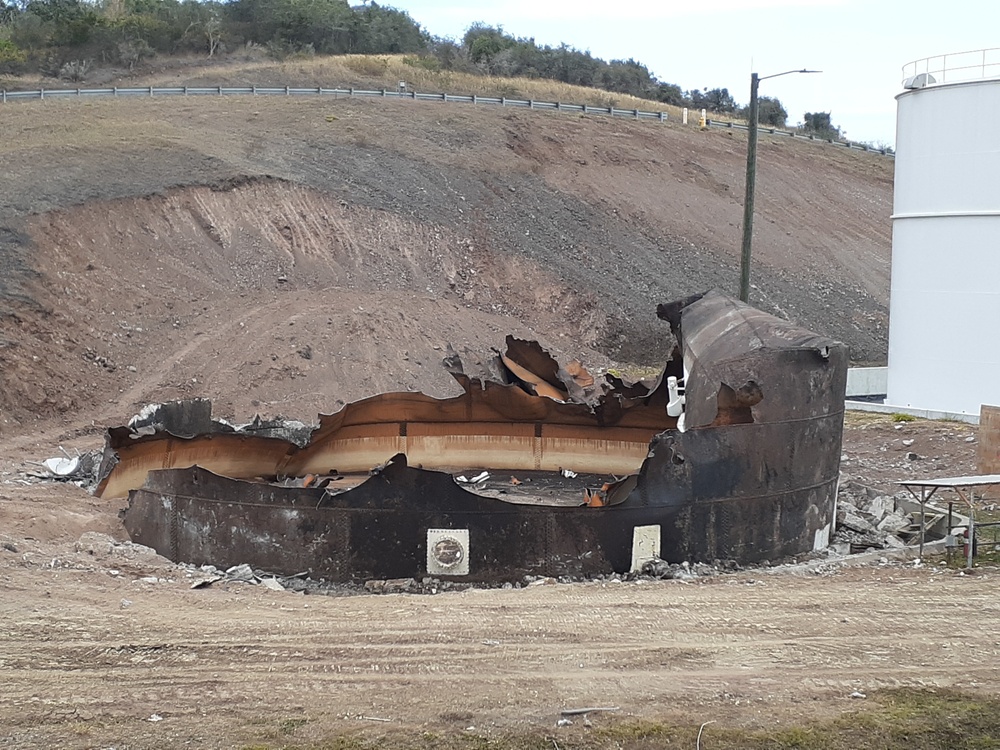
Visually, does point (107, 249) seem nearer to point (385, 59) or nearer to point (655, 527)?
point (655, 527)

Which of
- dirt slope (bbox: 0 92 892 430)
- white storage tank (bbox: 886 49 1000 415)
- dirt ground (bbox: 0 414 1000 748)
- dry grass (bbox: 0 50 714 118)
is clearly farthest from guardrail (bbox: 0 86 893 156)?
dirt ground (bbox: 0 414 1000 748)

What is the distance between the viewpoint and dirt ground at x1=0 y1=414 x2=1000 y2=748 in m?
6.99

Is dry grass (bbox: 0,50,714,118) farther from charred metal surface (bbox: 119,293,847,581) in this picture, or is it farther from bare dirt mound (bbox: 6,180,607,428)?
charred metal surface (bbox: 119,293,847,581)

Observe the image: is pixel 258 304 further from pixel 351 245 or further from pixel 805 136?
pixel 805 136

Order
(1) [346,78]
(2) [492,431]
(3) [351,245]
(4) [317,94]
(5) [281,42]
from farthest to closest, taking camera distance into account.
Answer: (5) [281,42] → (1) [346,78] → (4) [317,94] → (3) [351,245] → (2) [492,431]

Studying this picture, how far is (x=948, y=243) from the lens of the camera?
23750 mm

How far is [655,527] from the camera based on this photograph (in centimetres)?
1062

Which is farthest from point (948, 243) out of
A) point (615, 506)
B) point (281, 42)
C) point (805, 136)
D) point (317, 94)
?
point (281, 42)

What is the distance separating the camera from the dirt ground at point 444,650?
6992 mm

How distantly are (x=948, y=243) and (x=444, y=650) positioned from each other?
1897 cm

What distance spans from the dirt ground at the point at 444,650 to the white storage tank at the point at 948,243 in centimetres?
1372

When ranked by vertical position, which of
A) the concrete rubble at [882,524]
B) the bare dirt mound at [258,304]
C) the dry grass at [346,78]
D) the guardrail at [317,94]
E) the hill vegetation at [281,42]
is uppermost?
the hill vegetation at [281,42]

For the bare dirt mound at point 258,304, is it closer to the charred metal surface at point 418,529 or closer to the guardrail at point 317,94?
the guardrail at point 317,94

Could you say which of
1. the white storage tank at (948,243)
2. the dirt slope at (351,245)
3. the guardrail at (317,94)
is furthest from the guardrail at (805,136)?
the white storage tank at (948,243)
